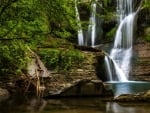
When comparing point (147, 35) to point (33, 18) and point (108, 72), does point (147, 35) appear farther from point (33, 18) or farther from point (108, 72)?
point (33, 18)

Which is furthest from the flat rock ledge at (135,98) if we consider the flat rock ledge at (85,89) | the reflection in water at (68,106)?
the flat rock ledge at (85,89)

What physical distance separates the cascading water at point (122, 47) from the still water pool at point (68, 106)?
11745mm

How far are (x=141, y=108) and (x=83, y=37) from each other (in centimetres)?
2340

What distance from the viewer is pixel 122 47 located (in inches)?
1367

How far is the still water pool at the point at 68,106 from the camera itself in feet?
46.5

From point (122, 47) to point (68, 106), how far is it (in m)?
19.8

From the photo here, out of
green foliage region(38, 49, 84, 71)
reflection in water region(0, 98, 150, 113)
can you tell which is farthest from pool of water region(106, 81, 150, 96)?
reflection in water region(0, 98, 150, 113)

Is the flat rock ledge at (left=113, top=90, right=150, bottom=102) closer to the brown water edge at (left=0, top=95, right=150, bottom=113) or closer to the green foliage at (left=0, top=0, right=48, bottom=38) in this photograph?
the brown water edge at (left=0, top=95, right=150, bottom=113)

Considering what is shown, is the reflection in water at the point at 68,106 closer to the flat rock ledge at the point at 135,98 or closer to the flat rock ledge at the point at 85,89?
the flat rock ledge at the point at 135,98

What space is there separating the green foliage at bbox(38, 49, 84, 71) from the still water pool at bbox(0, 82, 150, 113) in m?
7.05

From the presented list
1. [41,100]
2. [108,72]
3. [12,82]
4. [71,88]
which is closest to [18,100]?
[41,100]

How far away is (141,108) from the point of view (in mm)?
14453

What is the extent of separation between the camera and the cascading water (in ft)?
97.9

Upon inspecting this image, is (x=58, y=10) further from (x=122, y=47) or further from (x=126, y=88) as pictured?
(x=122, y=47)
